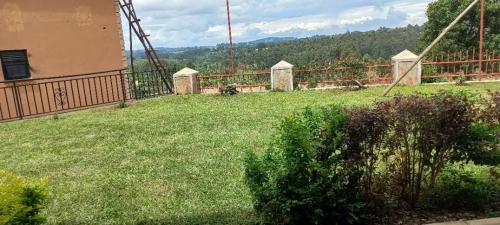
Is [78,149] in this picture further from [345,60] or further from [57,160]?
[345,60]

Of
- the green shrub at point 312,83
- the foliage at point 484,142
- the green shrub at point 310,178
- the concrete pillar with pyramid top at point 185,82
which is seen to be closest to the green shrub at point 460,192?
the foliage at point 484,142

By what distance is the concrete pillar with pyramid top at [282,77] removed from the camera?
13.0 m

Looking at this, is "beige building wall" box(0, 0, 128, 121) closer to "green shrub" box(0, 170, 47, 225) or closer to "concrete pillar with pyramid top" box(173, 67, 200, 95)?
"concrete pillar with pyramid top" box(173, 67, 200, 95)

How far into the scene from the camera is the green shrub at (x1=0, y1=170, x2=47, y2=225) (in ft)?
8.18

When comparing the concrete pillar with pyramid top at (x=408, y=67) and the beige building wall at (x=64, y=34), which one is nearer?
the beige building wall at (x=64, y=34)

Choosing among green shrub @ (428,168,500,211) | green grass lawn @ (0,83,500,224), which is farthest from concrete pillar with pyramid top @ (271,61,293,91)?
green shrub @ (428,168,500,211)

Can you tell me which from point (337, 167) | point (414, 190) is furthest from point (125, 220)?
point (414, 190)

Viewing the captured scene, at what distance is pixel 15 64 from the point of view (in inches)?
480

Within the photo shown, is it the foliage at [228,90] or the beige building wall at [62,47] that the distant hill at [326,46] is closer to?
the beige building wall at [62,47]

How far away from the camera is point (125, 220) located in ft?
12.3

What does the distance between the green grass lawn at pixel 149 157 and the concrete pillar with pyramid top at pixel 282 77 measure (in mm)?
2181

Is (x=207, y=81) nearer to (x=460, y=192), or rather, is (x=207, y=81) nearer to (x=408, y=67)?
(x=408, y=67)

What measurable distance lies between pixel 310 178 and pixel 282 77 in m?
10.1

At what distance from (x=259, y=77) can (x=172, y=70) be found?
11.3 feet
